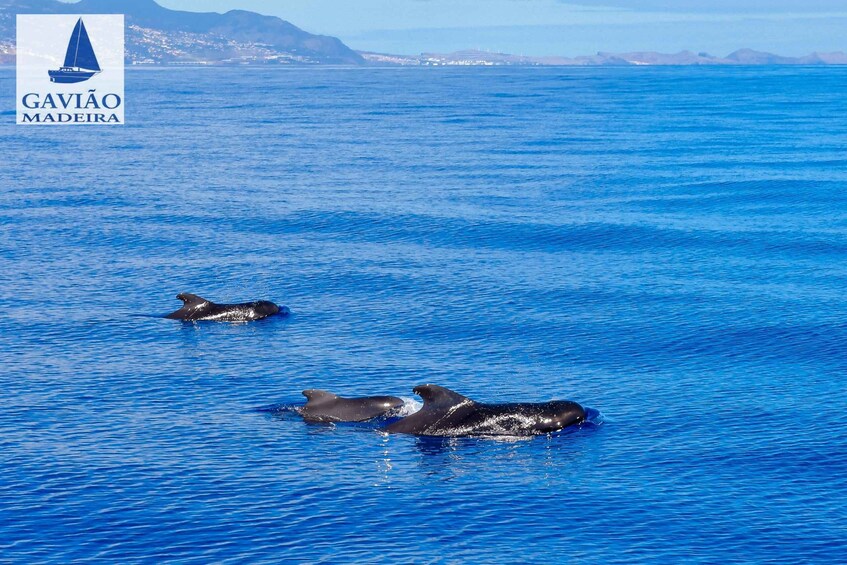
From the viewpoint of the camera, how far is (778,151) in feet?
415

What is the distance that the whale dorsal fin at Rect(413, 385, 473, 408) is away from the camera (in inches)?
1423

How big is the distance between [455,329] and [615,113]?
14422 cm

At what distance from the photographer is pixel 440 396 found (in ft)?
119

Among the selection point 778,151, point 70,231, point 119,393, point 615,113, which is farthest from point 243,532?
point 615,113

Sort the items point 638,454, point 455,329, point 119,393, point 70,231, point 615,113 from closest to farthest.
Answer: point 638,454, point 119,393, point 455,329, point 70,231, point 615,113

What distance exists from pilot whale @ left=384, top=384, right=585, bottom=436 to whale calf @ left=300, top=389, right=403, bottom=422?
42.8 inches

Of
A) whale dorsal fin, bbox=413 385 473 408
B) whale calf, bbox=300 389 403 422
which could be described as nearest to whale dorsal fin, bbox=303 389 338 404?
whale calf, bbox=300 389 403 422

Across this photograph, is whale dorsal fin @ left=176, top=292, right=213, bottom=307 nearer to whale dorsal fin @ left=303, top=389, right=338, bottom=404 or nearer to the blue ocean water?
the blue ocean water

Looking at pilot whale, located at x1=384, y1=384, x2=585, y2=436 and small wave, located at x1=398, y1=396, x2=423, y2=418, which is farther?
small wave, located at x1=398, y1=396, x2=423, y2=418

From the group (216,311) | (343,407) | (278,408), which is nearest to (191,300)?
(216,311)

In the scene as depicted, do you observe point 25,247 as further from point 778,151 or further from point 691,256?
point 778,151

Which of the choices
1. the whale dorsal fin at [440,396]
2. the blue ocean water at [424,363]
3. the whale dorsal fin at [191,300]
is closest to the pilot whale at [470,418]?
the whale dorsal fin at [440,396]

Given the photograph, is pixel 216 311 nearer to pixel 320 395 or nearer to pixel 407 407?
pixel 320 395

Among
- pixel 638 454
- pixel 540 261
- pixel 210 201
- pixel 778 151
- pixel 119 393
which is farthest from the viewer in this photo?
pixel 778 151
